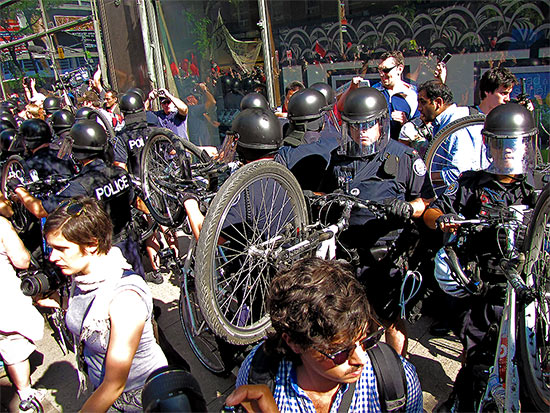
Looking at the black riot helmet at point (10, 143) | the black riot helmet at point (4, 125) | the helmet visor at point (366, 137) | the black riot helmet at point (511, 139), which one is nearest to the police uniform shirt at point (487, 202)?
the black riot helmet at point (511, 139)

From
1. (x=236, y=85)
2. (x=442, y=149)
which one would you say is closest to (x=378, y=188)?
(x=442, y=149)

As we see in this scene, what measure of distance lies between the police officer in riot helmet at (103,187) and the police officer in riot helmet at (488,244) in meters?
2.70

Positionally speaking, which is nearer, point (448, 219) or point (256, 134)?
point (448, 219)

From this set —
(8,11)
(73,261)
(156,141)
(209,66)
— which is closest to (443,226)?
(73,261)

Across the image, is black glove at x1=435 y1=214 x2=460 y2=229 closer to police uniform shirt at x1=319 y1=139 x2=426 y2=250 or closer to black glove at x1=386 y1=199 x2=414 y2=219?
black glove at x1=386 y1=199 x2=414 y2=219

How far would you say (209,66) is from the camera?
10.1 metres

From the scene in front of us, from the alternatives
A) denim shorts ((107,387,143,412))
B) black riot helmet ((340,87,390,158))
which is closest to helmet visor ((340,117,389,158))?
black riot helmet ((340,87,390,158))

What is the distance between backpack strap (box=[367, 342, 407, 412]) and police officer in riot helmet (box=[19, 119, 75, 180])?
14.0 ft

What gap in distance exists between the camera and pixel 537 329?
224 centimetres

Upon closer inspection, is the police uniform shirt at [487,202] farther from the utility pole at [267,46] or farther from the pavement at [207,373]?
the utility pole at [267,46]

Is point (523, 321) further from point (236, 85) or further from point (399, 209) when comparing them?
point (236, 85)

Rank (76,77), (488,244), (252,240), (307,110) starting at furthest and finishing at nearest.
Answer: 1. (76,77)
2. (307,110)
3. (252,240)
4. (488,244)

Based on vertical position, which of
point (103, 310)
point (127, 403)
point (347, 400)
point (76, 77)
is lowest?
point (127, 403)

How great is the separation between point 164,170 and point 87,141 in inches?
32.5
